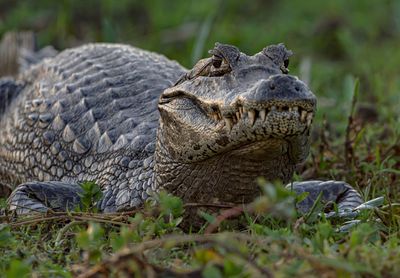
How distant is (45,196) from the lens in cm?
500

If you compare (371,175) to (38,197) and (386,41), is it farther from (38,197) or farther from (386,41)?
(386,41)

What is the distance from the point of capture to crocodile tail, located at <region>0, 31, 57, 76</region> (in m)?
7.98

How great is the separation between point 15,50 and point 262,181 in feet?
18.2

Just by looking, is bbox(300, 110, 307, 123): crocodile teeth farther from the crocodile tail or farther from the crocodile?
the crocodile tail

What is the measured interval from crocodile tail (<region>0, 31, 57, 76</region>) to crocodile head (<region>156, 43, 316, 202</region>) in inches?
143

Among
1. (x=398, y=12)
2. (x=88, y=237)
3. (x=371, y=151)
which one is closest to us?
(x=88, y=237)

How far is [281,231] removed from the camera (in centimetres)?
378

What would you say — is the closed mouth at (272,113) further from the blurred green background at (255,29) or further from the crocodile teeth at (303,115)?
the blurred green background at (255,29)

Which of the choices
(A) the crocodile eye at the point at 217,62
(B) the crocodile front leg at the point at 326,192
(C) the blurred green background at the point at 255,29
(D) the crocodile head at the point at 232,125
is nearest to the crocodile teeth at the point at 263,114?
(D) the crocodile head at the point at 232,125

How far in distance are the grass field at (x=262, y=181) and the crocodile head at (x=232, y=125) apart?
20 centimetres

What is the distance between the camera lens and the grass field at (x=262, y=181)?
10.8 feet

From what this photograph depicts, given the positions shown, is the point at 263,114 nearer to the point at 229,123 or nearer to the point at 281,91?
the point at 281,91

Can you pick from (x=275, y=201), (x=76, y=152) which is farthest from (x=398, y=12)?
(x=275, y=201)

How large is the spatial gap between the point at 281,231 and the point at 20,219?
1330mm
